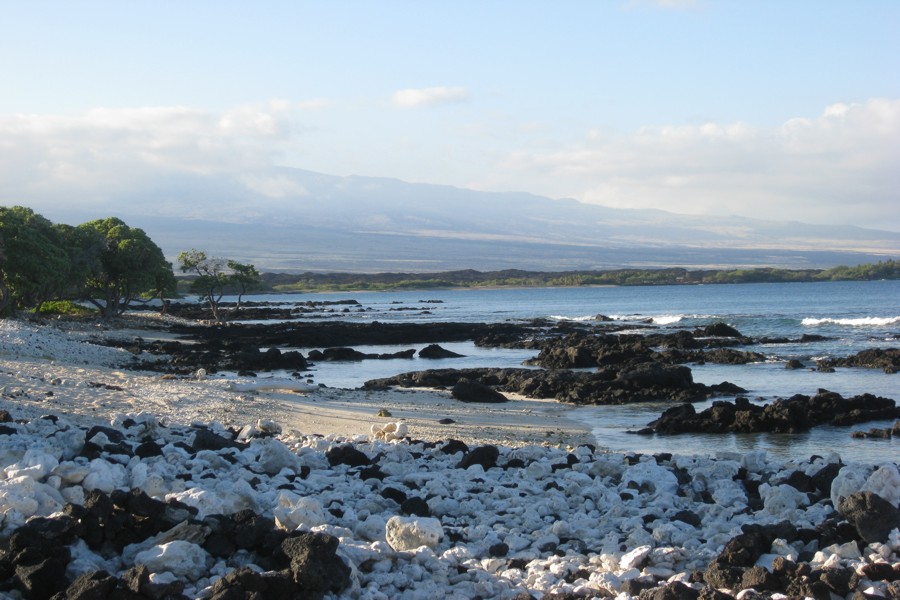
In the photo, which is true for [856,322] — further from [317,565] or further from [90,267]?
[317,565]

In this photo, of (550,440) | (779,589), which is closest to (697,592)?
(779,589)

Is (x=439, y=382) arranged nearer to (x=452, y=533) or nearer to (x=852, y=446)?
(x=852, y=446)

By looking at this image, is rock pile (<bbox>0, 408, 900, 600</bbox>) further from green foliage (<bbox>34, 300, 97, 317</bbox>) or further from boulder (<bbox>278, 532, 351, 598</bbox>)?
green foliage (<bbox>34, 300, 97, 317</bbox>)

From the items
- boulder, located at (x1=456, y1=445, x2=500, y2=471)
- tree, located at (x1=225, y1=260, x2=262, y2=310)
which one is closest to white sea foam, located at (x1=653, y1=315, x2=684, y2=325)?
tree, located at (x1=225, y1=260, x2=262, y2=310)

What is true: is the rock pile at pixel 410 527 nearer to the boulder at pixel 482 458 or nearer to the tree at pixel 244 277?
the boulder at pixel 482 458

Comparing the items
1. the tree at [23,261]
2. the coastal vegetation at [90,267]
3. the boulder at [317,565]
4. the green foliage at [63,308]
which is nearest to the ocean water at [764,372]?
the boulder at [317,565]

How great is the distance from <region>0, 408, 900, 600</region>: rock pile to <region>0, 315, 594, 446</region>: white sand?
13.3ft

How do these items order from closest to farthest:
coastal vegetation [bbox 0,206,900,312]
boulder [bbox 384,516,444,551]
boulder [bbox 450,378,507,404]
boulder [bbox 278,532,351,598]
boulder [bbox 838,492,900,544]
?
boulder [bbox 278,532,351,598], boulder [bbox 838,492,900,544], boulder [bbox 384,516,444,551], boulder [bbox 450,378,507,404], coastal vegetation [bbox 0,206,900,312]

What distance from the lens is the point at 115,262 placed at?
4809 centimetres

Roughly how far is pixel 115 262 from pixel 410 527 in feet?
145

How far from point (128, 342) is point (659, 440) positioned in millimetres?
25207

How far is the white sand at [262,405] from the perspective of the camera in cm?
1471

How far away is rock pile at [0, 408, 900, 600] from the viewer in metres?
6.48

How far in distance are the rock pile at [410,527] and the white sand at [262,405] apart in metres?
4.05
